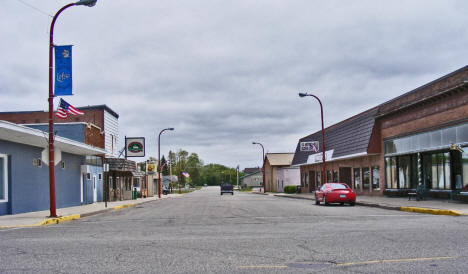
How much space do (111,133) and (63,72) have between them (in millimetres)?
28194

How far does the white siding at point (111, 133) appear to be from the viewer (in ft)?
148

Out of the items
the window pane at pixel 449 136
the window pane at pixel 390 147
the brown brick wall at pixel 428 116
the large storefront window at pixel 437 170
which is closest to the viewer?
the brown brick wall at pixel 428 116

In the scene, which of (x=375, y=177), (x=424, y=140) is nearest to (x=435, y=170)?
(x=424, y=140)

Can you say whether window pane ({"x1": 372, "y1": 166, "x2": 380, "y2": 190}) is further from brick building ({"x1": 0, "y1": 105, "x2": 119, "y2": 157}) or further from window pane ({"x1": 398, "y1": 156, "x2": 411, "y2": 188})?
brick building ({"x1": 0, "y1": 105, "x2": 119, "y2": 157})

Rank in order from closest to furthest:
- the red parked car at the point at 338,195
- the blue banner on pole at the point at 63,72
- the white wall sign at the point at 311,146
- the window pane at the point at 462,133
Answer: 1. the blue banner on pole at the point at 63,72
2. the window pane at the point at 462,133
3. the red parked car at the point at 338,195
4. the white wall sign at the point at 311,146

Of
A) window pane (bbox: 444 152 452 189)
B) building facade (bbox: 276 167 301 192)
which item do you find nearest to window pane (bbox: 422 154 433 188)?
window pane (bbox: 444 152 452 189)

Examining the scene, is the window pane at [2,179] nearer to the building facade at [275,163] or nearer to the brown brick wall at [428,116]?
the brown brick wall at [428,116]

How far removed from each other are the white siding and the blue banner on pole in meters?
24.6

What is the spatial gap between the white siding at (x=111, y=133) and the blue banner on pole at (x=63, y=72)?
80.7 feet

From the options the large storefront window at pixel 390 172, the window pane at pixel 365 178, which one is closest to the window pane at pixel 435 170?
the large storefront window at pixel 390 172

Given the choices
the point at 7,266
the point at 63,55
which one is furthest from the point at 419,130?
the point at 7,266

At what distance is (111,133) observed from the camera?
4744cm

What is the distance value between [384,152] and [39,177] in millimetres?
23161

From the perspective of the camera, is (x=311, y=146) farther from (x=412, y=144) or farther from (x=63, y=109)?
(x=63, y=109)
